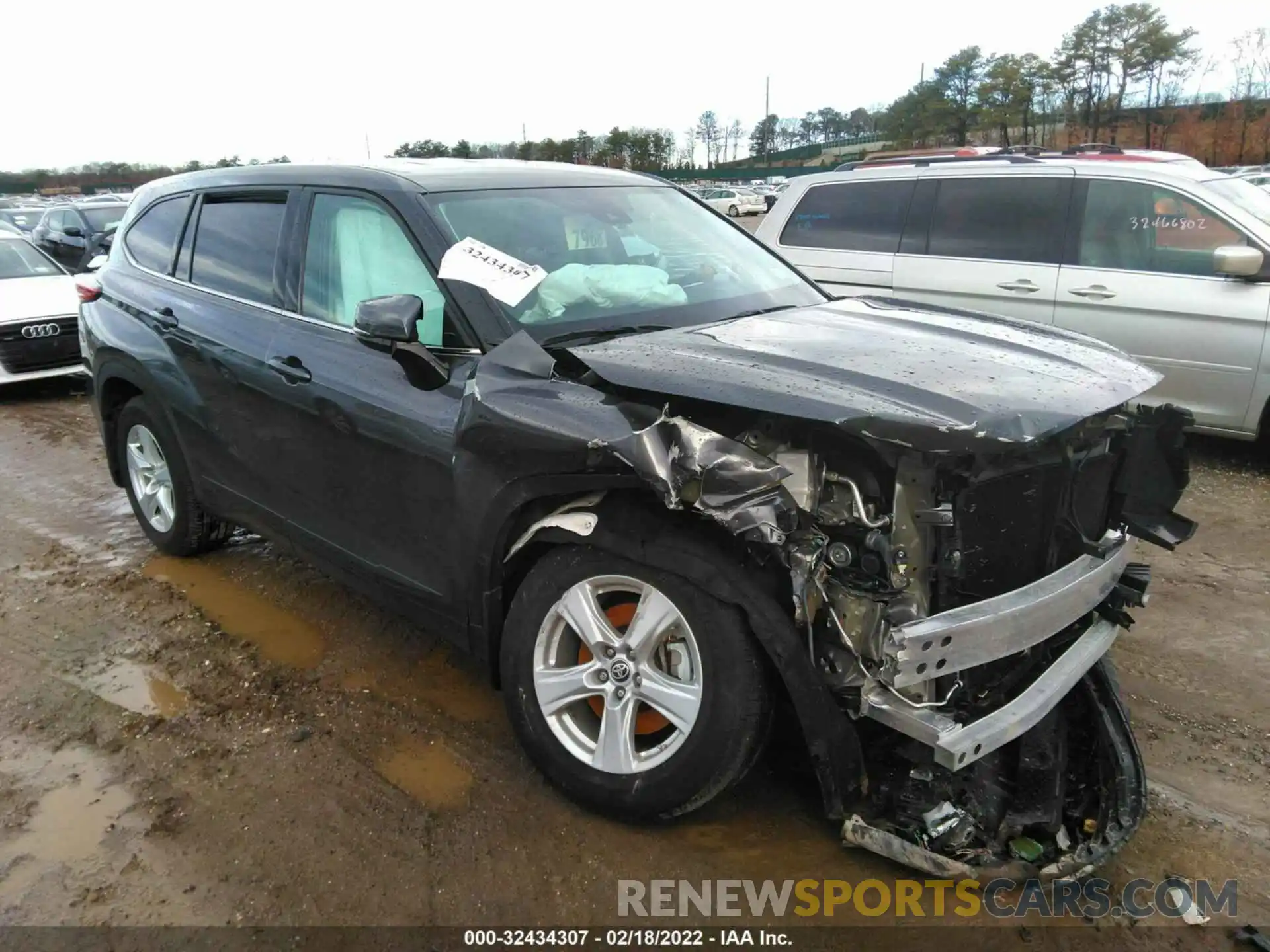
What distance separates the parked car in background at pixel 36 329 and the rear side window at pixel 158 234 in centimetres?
455

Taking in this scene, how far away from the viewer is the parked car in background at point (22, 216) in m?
21.5

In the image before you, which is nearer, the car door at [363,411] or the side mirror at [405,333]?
the side mirror at [405,333]

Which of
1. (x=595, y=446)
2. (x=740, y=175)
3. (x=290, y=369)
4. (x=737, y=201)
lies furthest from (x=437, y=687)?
(x=740, y=175)

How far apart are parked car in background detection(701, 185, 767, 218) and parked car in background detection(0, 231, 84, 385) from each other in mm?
29472

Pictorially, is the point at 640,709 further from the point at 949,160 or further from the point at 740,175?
the point at 740,175

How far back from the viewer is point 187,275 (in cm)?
428

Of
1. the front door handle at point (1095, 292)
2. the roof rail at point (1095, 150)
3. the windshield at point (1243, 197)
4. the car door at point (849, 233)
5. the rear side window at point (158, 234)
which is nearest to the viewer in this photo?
the rear side window at point (158, 234)

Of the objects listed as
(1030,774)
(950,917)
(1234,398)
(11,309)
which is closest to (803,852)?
(950,917)

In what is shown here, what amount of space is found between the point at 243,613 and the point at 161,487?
3.40 feet

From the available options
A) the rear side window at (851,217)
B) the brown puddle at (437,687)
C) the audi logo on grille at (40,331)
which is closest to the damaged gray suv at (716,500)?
the brown puddle at (437,687)

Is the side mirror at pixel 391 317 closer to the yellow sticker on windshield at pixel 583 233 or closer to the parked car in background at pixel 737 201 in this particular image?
the yellow sticker on windshield at pixel 583 233

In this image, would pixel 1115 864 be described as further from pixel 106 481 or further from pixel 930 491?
pixel 106 481

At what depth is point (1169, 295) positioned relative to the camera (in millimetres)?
5777

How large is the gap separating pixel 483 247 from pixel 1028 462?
6.02 ft
